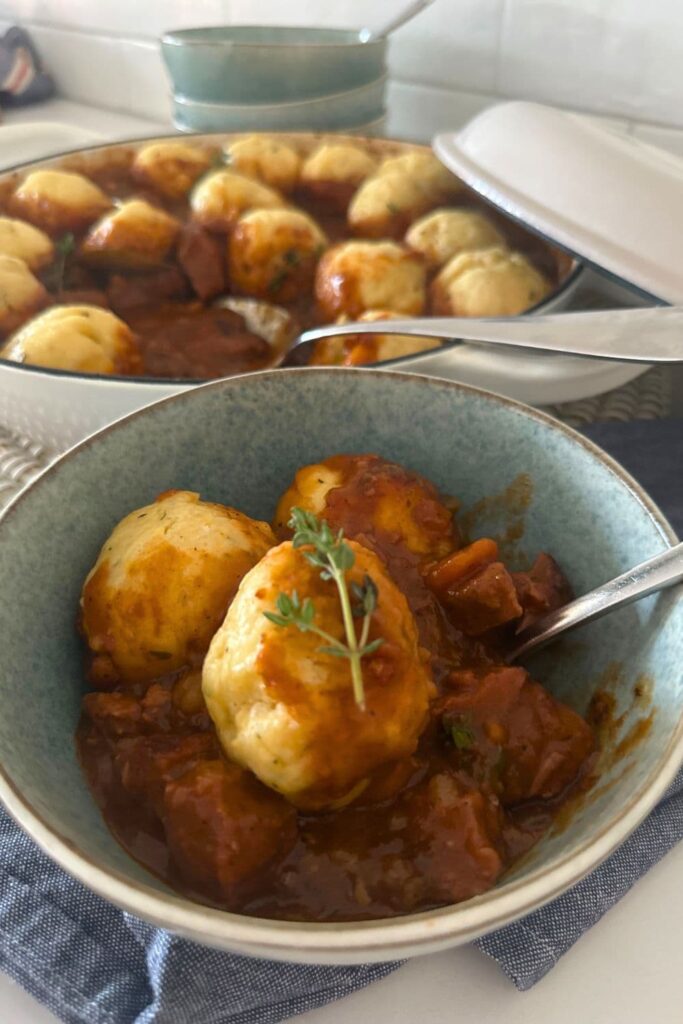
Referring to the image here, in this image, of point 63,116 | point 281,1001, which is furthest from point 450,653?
point 63,116

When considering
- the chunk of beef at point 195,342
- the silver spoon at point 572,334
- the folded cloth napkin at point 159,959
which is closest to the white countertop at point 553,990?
the folded cloth napkin at point 159,959

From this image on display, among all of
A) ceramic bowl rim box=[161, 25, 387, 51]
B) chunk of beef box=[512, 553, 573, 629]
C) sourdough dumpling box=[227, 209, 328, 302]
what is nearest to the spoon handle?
chunk of beef box=[512, 553, 573, 629]

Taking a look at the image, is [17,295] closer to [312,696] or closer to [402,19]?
[312,696]

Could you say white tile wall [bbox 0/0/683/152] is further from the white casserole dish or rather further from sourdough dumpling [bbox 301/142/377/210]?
the white casserole dish

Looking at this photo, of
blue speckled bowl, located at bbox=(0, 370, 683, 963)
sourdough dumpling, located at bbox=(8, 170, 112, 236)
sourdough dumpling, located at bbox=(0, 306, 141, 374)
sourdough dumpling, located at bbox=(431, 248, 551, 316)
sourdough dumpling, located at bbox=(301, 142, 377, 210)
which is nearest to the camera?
blue speckled bowl, located at bbox=(0, 370, 683, 963)

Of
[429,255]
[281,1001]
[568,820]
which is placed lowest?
[281,1001]

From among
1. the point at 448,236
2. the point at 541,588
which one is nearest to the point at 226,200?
the point at 448,236

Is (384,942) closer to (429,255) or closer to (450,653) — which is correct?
(450,653)
